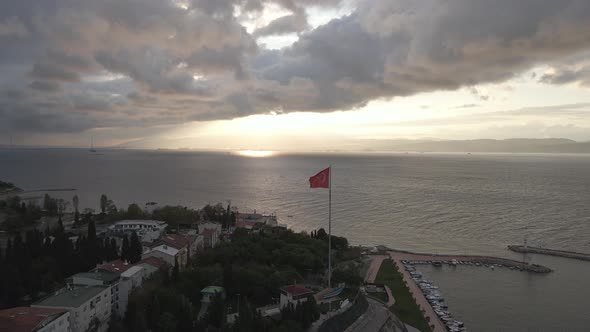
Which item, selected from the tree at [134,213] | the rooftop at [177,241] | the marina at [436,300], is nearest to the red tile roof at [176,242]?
the rooftop at [177,241]

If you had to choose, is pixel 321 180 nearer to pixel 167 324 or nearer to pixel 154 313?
pixel 167 324

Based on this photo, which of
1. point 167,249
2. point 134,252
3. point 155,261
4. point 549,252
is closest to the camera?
point 155,261

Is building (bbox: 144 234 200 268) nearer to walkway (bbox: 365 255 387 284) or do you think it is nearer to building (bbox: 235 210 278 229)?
walkway (bbox: 365 255 387 284)

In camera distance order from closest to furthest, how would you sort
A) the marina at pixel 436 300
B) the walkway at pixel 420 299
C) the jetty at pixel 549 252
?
the walkway at pixel 420 299 → the marina at pixel 436 300 → the jetty at pixel 549 252

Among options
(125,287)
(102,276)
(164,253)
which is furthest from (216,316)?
(164,253)

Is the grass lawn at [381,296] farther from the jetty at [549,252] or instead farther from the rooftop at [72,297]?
the jetty at [549,252]

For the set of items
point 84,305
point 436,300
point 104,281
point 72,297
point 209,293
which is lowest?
point 436,300

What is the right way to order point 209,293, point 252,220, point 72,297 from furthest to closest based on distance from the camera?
1. point 252,220
2. point 209,293
3. point 72,297
